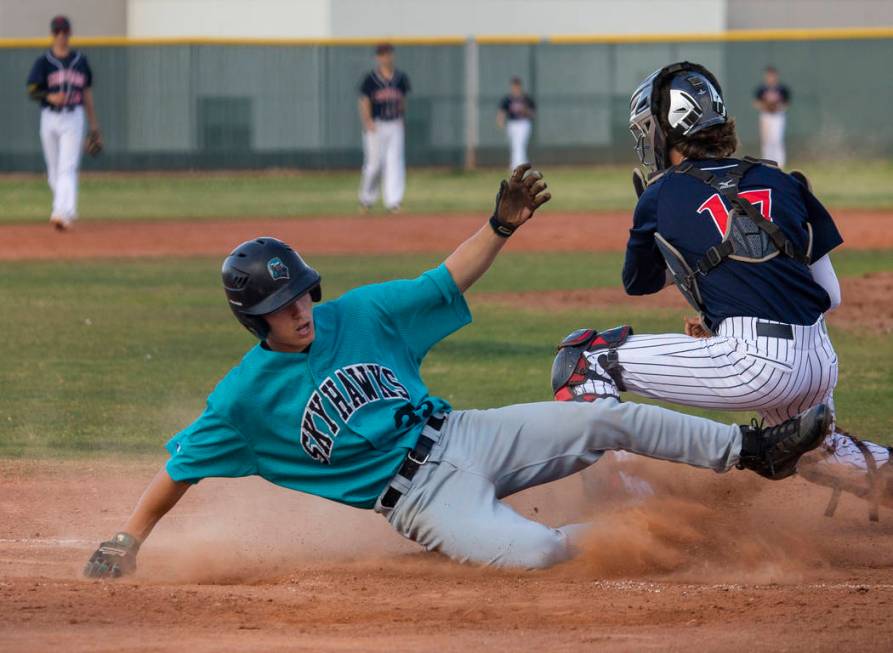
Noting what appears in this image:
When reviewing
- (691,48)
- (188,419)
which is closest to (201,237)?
(188,419)

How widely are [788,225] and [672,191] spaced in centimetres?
40

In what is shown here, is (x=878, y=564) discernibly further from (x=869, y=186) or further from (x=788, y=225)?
(x=869, y=186)

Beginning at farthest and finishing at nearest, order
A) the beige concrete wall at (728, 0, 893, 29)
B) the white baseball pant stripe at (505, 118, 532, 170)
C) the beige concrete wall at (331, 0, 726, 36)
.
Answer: the beige concrete wall at (728, 0, 893, 29)
the beige concrete wall at (331, 0, 726, 36)
the white baseball pant stripe at (505, 118, 532, 170)

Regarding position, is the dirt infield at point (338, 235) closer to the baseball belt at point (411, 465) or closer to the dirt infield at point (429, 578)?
the dirt infield at point (429, 578)

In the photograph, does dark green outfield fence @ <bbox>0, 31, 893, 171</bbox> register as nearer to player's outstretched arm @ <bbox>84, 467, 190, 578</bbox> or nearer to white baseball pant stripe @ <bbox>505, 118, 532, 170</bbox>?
white baseball pant stripe @ <bbox>505, 118, 532, 170</bbox>

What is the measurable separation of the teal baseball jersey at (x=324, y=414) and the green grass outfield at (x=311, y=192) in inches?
615

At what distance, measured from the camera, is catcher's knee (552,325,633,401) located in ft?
17.1

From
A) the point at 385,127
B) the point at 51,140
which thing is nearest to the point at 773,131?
the point at 385,127

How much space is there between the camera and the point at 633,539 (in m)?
4.99

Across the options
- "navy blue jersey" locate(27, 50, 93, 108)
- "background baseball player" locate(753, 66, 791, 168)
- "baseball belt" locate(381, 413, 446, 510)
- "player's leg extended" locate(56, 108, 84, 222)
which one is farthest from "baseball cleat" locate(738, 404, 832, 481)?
"background baseball player" locate(753, 66, 791, 168)

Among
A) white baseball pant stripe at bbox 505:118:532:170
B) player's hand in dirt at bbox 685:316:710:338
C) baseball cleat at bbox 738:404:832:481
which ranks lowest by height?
baseball cleat at bbox 738:404:832:481

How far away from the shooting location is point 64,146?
16859 mm

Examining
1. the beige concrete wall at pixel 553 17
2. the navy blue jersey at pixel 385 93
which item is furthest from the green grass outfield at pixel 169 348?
the beige concrete wall at pixel 553 17

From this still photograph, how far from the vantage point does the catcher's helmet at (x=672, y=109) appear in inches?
207
